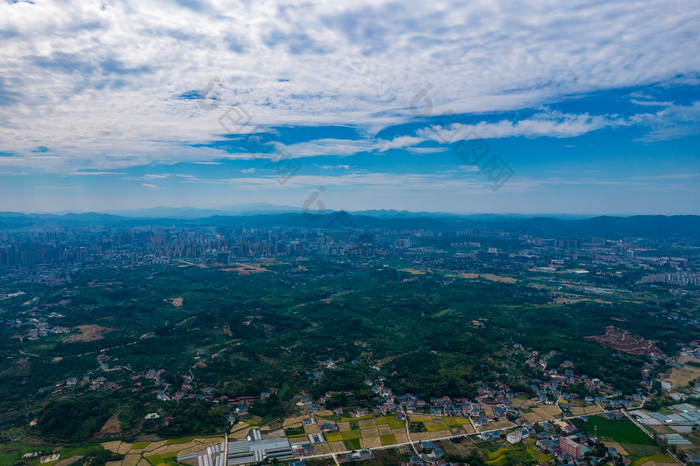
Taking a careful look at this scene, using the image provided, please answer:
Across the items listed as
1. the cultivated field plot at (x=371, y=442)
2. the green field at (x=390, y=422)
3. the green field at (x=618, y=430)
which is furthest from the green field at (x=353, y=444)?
the green field at (x=618, y=430)

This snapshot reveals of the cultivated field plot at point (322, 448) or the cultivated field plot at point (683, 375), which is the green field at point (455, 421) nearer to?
the cultivated field plot at point (322, 448)

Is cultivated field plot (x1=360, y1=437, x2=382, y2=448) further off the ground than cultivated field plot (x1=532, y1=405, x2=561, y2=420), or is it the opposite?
cultivated field plot (x1=532, y1=405, x2=561, y2=420)

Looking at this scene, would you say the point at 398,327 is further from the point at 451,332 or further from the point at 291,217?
the point at 291,217

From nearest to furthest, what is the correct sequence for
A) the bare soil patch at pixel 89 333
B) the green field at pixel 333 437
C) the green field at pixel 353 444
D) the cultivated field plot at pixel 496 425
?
the green field at pixel 353 444 → the green field at pixel 333 437 → the cultivated field plot at pixel 496 425 → the bare soil patch at pixel 89 333

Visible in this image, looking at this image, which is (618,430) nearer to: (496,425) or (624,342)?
(496,425)

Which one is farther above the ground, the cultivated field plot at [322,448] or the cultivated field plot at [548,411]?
the cultivated field plot at [548,411]

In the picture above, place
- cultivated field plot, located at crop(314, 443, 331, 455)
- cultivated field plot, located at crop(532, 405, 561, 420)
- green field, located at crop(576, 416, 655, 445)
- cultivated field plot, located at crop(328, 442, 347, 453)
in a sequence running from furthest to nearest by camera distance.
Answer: cultivated field plot, located at crop(532, 405, 561, 420), green field, located at crop(576, 416, 655, 445), cultivated field plot, located at crop(328, 442, 347, 453), cultivated field plot, located at crop(314, 443, 331, 455)

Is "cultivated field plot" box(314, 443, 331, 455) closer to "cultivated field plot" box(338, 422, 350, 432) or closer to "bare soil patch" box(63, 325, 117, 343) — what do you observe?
"cultivated field plot" box(338, 422, 350, 432)

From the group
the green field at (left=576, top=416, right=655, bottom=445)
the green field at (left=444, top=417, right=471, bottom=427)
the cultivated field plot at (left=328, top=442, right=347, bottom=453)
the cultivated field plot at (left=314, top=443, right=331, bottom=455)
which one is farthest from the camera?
the green field at (left=444, top=417, right=471, bottom=427)

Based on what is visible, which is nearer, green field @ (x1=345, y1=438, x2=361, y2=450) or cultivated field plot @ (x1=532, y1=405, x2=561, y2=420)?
green field @ (x1=345, y1=438, x2=361, y2=450)

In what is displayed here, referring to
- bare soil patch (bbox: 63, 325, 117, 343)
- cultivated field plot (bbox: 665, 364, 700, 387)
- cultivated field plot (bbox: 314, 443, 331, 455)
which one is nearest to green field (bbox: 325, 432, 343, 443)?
cultivated field plot (bbox: 314, 443, 331, 455)

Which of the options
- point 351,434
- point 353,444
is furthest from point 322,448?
point 351,434
